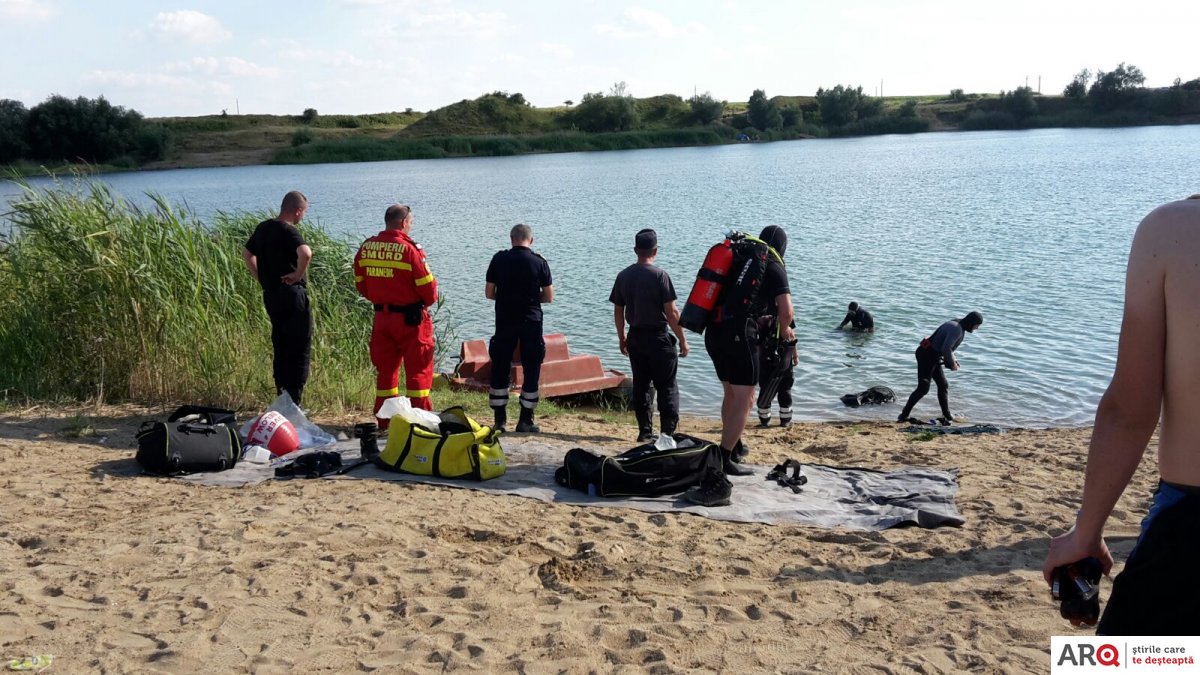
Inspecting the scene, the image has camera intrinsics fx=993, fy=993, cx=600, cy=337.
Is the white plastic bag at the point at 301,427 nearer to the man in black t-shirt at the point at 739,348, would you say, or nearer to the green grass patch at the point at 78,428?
the green grass patch at the point at 78,428

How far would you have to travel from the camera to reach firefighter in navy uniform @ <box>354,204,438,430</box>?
791cm

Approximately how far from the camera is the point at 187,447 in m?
6.84

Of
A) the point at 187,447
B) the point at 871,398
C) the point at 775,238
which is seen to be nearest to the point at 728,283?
the point at 775,238

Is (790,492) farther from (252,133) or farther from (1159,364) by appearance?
(252,133)

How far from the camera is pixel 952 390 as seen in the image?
13633 millimetres

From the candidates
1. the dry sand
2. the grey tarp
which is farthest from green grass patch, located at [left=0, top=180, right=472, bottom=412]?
the grey tarp

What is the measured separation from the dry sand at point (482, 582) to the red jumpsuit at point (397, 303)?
1.69 metres

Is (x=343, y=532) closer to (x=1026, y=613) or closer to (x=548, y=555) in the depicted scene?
(x=548, y=555)

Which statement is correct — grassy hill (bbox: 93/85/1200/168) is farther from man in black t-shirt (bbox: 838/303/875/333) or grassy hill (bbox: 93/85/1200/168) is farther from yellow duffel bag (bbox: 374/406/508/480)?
yellow duffel bag (bbox: 374/406/508/480)

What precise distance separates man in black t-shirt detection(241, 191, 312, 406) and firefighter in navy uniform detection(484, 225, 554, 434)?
156 cm

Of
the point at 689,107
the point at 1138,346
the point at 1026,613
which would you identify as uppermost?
the point at 689,107

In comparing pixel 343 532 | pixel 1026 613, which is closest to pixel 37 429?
pixel 343 532

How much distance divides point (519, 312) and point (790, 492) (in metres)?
3.07

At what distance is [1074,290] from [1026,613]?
17432mm
